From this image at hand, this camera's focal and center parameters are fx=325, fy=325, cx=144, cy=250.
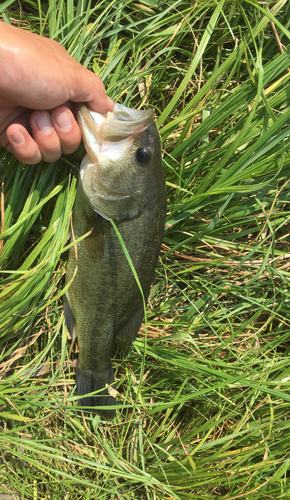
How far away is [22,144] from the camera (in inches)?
74.3

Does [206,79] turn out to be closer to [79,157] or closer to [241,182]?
[241,182]

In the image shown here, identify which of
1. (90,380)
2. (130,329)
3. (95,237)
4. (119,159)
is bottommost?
(90,380)

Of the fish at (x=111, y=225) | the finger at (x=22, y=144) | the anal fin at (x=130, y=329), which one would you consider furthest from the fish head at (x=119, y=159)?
the anal fin at (x=130, y=329)

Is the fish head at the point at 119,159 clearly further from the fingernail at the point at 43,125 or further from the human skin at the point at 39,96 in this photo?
the fingernail at the point at 43,125

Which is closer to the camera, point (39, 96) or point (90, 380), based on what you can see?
point (39, 96)

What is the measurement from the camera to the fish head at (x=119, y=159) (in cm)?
192

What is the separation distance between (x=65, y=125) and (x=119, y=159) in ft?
1.24

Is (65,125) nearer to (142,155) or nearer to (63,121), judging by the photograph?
(63,121)

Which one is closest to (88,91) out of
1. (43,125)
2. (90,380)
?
(43,125)

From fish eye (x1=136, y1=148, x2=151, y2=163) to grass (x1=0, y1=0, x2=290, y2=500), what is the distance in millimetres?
439

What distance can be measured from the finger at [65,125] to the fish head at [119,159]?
0.16ft

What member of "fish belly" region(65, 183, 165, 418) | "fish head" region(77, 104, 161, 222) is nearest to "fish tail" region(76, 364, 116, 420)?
"fish belly" region(65, 183, 165, 418)

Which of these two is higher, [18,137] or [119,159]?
[18,137]

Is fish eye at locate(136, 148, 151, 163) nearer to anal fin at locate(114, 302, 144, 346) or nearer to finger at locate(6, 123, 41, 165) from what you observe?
finger at locate(6, 123, 41, 165)
